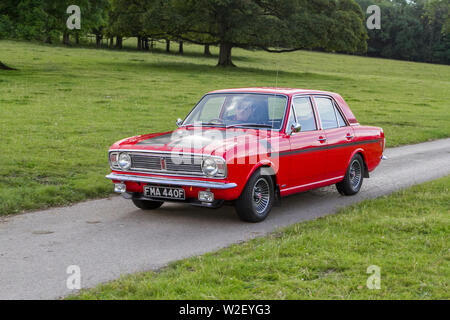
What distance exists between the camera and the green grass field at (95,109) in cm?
975

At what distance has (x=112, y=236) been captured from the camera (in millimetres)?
6758

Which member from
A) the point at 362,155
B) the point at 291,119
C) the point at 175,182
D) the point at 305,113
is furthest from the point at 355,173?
the point at 175,182

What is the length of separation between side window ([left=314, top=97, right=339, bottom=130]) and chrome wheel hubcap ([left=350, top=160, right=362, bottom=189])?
793mm

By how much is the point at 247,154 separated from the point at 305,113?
180cm

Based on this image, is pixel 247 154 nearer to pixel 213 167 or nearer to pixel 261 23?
pixel 213 167

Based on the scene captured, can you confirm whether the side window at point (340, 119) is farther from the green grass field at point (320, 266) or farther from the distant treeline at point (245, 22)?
the distant treeline at point (245, 22)

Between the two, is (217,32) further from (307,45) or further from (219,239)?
(219,239)

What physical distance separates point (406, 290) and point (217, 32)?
3727cm

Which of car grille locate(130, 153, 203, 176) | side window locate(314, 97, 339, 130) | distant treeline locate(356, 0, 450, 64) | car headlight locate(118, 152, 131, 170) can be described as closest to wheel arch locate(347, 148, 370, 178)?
side window locate(314, 97, 339, 130)

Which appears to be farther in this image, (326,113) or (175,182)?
(326,113)

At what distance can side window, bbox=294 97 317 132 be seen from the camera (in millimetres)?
8523

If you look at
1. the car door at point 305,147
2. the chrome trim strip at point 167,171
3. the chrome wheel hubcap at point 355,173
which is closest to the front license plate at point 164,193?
the chrome trim strip at point 167,171

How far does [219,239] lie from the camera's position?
6680 mm
